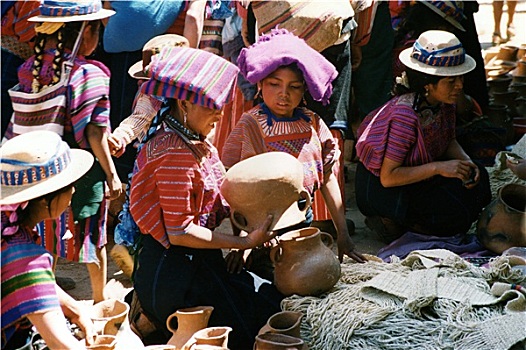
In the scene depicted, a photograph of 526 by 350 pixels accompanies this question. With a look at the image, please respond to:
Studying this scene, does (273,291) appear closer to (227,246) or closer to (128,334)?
(227,246)

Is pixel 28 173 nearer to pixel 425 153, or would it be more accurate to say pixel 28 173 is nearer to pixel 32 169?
pixel 32 169

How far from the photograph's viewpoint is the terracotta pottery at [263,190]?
11.7 ft

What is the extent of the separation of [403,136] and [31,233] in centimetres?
237

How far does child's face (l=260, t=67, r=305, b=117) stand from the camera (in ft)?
13.5

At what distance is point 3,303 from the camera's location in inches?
113

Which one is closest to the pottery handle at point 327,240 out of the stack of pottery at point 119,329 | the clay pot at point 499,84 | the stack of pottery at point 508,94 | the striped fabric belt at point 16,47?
the stack of pottery at point 119,329

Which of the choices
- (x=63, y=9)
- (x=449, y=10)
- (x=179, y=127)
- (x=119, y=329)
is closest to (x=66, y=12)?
(x=63, y=9)

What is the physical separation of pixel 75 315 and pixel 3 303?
0.37 meters

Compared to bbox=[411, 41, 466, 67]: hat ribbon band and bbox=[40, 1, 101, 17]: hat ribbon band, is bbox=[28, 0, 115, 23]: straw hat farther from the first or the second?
bbox=[411, 41, 466, 67]: hat ribbon band

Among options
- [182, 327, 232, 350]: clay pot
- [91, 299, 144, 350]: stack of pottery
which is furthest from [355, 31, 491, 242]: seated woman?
[91, 299, 144, 350]: stack of pottery

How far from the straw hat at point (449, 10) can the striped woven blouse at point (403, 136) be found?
1044 millimetres

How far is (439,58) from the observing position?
476 centimetres

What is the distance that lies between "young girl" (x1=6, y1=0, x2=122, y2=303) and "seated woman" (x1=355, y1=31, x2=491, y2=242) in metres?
1.55

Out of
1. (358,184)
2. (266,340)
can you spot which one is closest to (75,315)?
(266,340)
